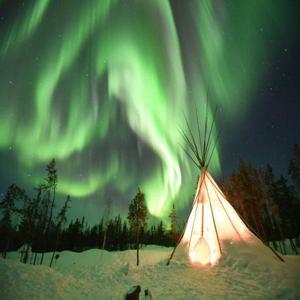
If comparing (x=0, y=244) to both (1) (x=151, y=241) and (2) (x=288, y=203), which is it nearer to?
(1) (x=151, y=241)

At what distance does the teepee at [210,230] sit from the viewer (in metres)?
10.9

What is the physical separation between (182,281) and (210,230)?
11.9ft

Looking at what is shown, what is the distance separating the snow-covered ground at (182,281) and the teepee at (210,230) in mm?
720

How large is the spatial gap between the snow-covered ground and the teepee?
720 mm

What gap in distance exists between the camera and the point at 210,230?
39.1 ft

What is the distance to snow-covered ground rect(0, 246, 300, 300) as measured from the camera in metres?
7.39

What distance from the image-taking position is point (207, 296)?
7371 millimetres

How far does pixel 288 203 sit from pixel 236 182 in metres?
7.85

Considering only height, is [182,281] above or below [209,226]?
below

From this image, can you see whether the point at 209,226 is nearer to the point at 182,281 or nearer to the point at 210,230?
the point at 210,230

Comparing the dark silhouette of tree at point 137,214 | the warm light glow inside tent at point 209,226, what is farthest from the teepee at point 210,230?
the dark silhouette of tree at point 137,214

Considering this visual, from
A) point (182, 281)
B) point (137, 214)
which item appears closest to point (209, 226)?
point (182, 281)

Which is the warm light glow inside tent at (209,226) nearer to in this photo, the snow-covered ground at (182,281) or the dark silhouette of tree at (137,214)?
the snow-covered ground at (182,281)

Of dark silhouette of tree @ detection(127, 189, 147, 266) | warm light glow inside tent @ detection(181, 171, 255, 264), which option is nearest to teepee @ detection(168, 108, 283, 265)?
warm light glow inside tent @ detection(181, 171, 255, 264)
